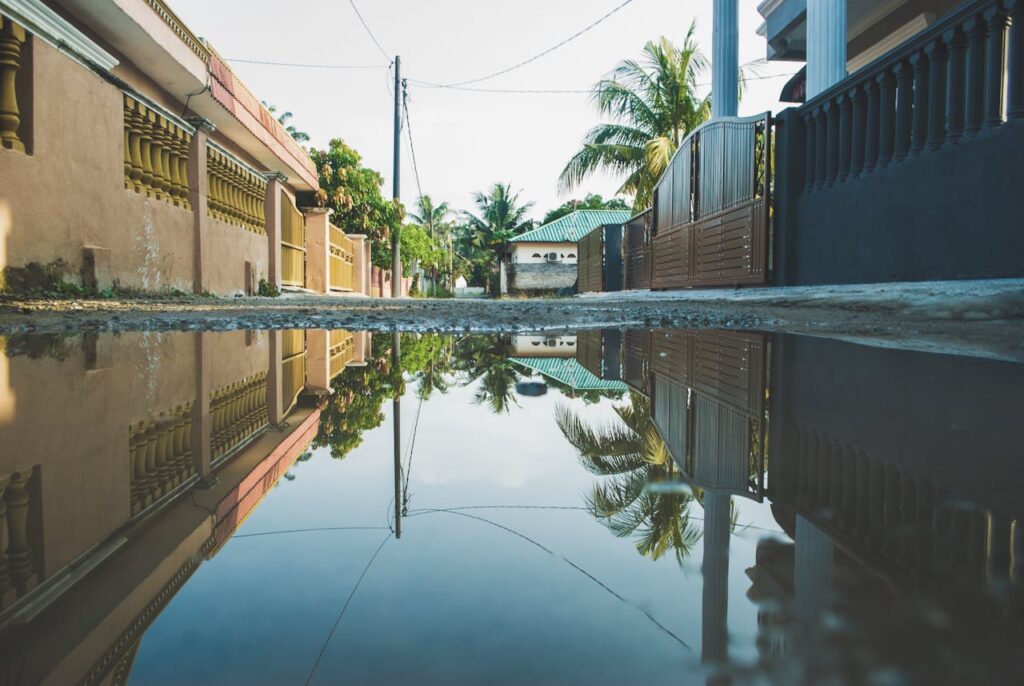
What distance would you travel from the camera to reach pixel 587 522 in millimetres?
743

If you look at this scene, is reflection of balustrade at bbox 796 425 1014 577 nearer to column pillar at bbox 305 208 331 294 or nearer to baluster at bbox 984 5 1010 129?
baluster at bbox 984 5 1010 129

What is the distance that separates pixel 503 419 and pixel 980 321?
9.73 feet

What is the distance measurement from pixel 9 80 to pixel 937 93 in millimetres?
6677

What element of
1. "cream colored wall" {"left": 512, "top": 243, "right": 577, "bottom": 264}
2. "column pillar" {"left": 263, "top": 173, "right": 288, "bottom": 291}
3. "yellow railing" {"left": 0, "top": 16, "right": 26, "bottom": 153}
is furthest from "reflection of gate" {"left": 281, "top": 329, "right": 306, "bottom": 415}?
"cream colored wall" {"left": 512, "top": 243, "right": 577, "bottom": 264}

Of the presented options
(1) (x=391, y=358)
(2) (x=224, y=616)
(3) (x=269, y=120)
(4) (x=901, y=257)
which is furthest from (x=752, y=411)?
(3) (x=269, y=120)

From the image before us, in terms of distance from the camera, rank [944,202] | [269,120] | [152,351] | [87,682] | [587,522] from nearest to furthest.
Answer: [87,682]
[587,522]
[152,351]
[944,202]
[269,120]

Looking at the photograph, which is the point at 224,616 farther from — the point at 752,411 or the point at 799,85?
the point at 799,85

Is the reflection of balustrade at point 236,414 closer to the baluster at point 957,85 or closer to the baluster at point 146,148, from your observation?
the baluster at point 957,85

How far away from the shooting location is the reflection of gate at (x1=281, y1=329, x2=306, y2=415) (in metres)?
1.70

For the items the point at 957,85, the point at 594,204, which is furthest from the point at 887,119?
the point at 594,204

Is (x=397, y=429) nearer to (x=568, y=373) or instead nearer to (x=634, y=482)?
(x=634, y=482)

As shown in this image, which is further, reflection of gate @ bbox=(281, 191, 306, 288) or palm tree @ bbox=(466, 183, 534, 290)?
palm tree @ bbox=(466, 183, 534, 290)

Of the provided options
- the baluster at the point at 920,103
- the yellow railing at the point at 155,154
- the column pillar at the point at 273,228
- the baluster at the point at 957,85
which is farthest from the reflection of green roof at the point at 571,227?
the baluster at the point at 957,85

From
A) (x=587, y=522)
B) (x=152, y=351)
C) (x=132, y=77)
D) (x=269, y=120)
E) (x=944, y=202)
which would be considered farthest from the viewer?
(x=269, y=120)
